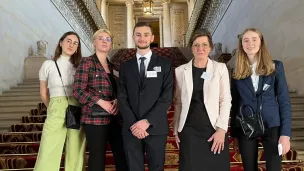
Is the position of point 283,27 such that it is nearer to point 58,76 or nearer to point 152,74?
point 152,74

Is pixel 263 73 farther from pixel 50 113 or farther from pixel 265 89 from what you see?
pixel 50 113

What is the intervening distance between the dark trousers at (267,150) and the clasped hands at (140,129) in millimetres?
742

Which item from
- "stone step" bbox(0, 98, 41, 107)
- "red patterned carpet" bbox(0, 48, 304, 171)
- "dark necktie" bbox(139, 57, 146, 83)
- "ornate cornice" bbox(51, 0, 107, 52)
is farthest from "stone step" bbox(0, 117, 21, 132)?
"ornate cornice" bbox(51, 0, 107, 52)

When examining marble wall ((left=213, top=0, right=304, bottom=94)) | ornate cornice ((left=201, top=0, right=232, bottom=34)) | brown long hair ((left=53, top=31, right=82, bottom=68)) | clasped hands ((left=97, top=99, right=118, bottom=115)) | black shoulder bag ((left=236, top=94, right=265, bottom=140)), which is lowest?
black shoulder bag ((left=236, top=94, right=265, bottom=140))

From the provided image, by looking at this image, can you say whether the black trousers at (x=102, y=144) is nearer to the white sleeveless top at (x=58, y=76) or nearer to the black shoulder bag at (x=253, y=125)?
the white sleeveless top at (x=58, y=76)

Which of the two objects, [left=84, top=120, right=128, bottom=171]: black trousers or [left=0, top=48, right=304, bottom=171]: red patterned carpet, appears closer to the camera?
[left=84, top=120, right=128, bottom=171]: black trousers

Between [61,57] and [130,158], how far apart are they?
1.25 m

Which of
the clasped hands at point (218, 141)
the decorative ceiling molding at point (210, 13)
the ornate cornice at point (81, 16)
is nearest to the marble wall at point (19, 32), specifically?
the ornate cornice at point (81, 16)

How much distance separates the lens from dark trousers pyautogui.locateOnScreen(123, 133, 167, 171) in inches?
91.0

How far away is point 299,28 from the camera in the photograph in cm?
504

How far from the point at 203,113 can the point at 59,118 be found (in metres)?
1.28

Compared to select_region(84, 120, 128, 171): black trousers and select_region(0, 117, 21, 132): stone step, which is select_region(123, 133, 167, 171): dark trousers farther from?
select_region(0, 117, 21, 132): stone step

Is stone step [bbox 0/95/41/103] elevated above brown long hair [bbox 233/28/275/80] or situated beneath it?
situated beneath

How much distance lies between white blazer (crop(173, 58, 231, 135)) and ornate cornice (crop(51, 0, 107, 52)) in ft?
27.9
